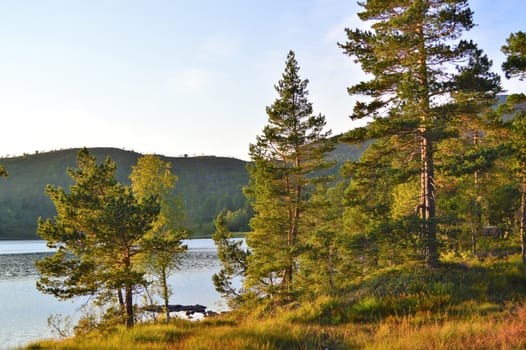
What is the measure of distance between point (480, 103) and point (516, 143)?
2206 millimetres

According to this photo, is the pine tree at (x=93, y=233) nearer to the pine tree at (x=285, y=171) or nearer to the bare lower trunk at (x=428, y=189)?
the pine tree at (x=285, y=171)

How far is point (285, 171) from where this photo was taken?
82.5 ft

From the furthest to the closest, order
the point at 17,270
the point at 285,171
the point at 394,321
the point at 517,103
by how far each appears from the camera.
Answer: the point at 17,270, the point at 285,171, the point at 517,103, the point at 394,321

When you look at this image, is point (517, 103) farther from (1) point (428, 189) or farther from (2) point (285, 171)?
(2) point (285, 171)

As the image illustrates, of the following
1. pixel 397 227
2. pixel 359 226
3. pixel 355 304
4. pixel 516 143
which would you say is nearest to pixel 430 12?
pixel 516 143

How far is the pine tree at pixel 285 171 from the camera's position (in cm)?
2498

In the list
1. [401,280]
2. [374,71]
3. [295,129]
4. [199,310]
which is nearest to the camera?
[401,280]

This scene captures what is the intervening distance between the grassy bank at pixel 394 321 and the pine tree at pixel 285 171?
5836 mm

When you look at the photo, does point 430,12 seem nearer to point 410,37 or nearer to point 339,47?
point 410,37

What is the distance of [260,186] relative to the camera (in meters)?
25.3

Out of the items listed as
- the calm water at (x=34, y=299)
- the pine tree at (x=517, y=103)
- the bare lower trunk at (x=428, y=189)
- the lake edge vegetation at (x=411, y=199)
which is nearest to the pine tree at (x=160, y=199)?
the calm water at (x=34, y=299)

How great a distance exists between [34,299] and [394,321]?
41.0 meters

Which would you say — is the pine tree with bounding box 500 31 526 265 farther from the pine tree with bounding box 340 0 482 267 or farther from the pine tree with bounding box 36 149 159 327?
the pine tree with bounding box 36 149 159 327

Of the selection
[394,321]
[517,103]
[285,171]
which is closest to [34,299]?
[285,171]
